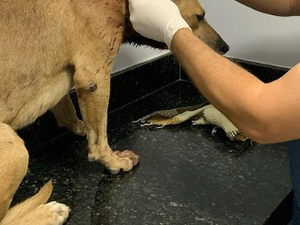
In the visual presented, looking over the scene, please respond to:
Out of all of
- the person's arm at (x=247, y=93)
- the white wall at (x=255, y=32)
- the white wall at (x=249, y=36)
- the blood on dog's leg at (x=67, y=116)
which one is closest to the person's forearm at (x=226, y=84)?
the person's arm at (x=247, y=93)

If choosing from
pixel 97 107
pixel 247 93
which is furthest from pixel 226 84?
pixel 97 107

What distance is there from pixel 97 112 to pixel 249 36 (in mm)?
861

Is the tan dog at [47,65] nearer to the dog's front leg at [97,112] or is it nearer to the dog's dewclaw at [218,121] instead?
the dog's front leg at [97,112]

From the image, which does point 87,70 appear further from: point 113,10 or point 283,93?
point 283,93

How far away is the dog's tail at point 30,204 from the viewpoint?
1126mm

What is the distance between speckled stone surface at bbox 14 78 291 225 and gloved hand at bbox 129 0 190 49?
0.39m

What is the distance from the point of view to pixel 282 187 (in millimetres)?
1284

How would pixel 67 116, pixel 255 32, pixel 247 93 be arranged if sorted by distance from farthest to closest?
pixel 255 32
pixel 67 116
pixel 247 93

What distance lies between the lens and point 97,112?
128 centimetres

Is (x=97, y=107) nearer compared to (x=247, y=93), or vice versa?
(x=247, y=93)

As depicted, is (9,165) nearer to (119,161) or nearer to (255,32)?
(119,161)

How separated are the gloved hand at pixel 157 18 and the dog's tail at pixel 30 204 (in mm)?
468

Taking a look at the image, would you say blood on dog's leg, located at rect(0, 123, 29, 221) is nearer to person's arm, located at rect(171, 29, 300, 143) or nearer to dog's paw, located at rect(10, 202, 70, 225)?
dog's paw, located at rect(10, 202, 70, 225)

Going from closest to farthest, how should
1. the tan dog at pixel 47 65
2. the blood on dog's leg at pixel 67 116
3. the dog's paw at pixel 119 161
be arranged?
the tan dog at pixel 47 65 → the dog's paw at pixel 119 161 → the blood on dog's leg at pixel 67 116
